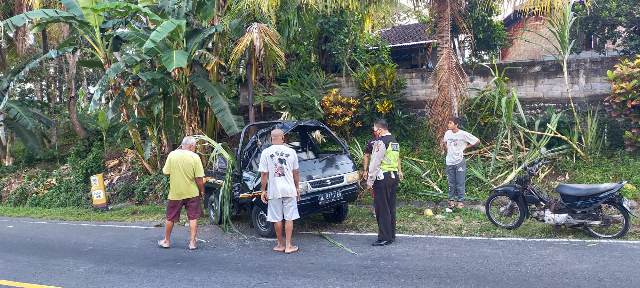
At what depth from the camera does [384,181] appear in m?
7.38

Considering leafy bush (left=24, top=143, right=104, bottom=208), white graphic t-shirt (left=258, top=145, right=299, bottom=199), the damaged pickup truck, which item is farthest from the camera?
leafy bush (left=24, top=143, right=104, bottom=208)

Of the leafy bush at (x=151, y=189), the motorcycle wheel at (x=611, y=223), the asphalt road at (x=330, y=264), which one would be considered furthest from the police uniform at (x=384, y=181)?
the leafy bush at (x=151, y=189)

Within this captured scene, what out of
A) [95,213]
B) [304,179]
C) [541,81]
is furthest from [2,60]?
[541,81]

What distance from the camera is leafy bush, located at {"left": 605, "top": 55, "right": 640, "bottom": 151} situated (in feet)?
33.5

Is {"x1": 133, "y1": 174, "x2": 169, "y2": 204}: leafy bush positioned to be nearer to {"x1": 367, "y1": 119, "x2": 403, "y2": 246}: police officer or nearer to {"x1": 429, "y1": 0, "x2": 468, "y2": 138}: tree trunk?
{"x1": 429, "y1": 0, "x2": 468, "y2": 138}: tree trunk

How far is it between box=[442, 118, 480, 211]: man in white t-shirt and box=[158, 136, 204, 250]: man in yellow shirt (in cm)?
421

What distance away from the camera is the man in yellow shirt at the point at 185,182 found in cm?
756

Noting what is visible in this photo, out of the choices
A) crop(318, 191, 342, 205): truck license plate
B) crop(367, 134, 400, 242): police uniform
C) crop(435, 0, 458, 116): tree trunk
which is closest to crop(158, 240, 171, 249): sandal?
crop(318, 191, 342, 205): truck license plate

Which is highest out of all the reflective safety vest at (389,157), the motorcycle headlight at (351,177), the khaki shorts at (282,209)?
the reflective safety vest at (389,157)

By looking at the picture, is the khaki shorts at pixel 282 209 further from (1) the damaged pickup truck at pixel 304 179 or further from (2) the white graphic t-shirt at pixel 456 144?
(2) the white graphic t-shirt at pixel 456 144

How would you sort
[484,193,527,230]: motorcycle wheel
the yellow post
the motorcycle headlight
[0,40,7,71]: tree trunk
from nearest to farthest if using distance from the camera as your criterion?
[484,193,527,230]: motorcycle wheel < the motorcycle headlight < the yellow post < [0,40,7,71]: tree trunk

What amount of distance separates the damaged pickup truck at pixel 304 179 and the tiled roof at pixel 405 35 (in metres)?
12.0

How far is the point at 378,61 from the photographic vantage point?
15.3 metres

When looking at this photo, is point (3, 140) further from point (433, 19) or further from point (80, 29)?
point (433, 19)
